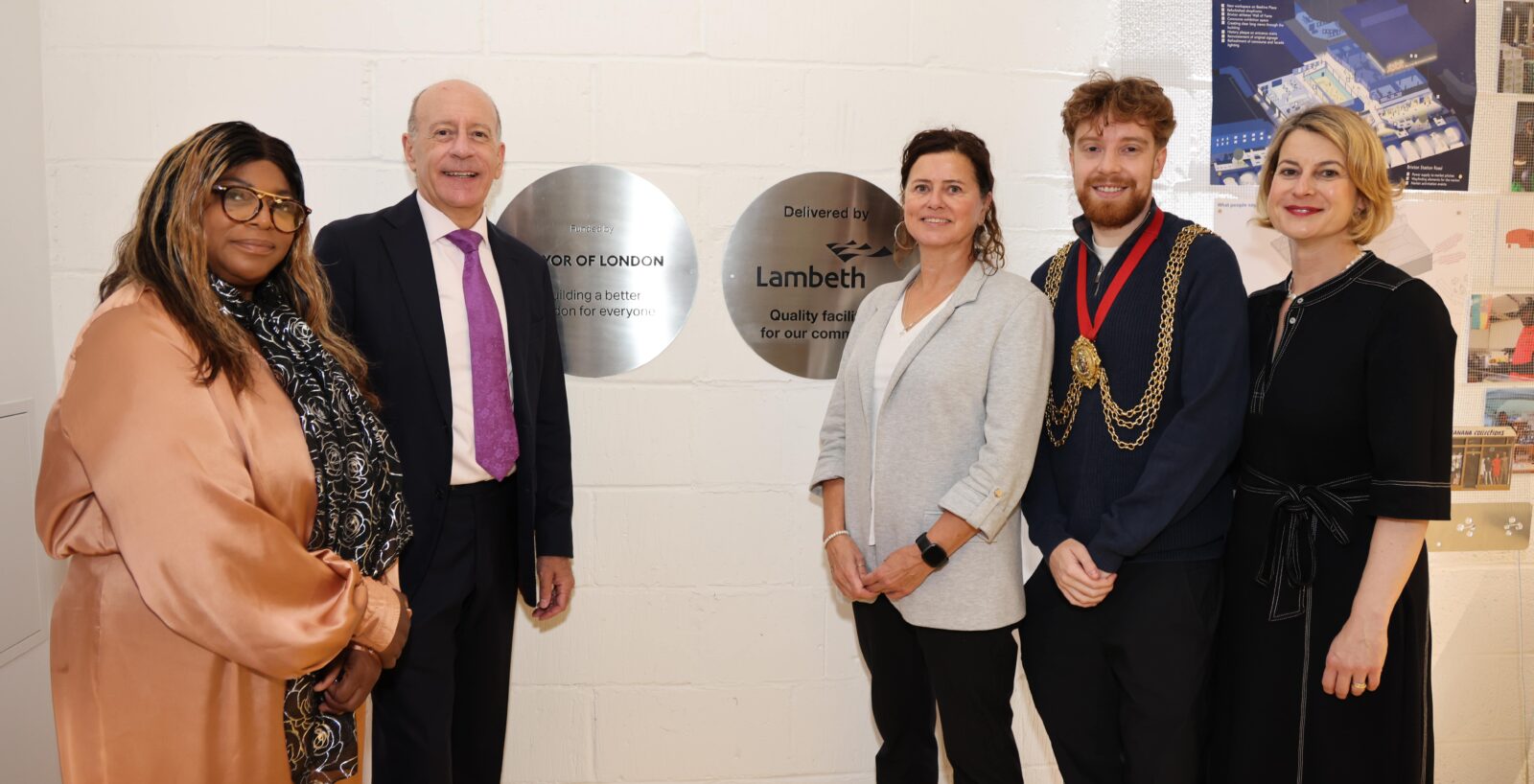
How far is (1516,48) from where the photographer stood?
257 cm

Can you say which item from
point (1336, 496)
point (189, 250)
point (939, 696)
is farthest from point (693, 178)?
point (1336, 496)

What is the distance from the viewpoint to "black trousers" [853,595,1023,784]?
1.85 metres

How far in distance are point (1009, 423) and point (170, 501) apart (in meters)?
1.43

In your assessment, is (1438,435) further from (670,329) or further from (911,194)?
(670,329)

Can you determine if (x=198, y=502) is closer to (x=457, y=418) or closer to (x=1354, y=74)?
(x=457, y=418)

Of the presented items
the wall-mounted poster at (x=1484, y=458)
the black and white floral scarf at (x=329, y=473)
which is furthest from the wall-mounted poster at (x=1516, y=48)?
the black and white floral scarf at (x=329, y=473)

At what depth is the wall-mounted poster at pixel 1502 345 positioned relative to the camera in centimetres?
261

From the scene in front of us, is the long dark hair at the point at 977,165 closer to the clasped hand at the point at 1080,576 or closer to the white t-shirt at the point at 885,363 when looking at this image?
the white t-shirt at the point at 885,363

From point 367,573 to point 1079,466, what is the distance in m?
1.38

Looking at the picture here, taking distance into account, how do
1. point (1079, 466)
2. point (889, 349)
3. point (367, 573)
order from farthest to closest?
point (889, 349)
point (1079, 466)
point (367, 573)

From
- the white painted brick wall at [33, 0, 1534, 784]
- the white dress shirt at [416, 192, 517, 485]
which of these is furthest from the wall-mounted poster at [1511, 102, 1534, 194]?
the white dress shirt at [416, 192, 517, 485]

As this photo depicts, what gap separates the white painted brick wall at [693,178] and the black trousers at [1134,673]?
0.76 meters

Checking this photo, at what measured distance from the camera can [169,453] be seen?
4.25 ft

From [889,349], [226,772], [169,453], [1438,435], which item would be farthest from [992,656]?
[169,453]
